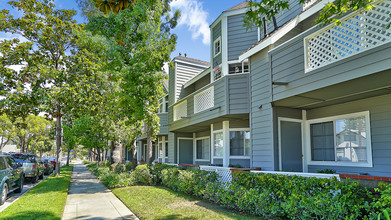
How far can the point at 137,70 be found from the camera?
12375mm

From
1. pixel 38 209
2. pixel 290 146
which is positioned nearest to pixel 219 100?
pixel 290 146

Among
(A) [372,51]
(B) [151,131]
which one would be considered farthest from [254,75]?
(B) [151,131]

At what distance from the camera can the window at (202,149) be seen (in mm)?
16306

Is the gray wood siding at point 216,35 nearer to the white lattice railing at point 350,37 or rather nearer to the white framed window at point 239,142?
the white framed window at point 239,142

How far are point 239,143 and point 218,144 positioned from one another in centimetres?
151

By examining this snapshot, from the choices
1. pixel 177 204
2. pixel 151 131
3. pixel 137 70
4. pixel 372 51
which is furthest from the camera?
pixel 151 131

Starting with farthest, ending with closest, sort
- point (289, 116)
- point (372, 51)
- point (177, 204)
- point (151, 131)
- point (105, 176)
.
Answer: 1. point (105, 176)
2. point (151, 131)
3. point (289, 116)
4. point (177, 204)
5. point (372, 51)

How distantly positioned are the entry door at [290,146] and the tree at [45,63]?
375 inches

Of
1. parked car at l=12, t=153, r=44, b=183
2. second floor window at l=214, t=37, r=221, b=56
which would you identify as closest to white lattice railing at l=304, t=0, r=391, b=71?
second floor window at l=214, t=37, r=221, b=56

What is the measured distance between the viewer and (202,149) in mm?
17031

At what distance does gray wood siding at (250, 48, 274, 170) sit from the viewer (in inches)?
338

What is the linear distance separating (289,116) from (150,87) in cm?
681

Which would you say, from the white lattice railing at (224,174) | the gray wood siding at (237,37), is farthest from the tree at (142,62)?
the white lattice railing at (224,174)

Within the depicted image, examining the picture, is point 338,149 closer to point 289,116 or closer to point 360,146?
point 360,146
